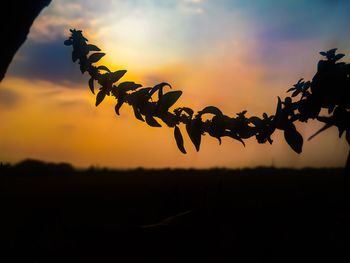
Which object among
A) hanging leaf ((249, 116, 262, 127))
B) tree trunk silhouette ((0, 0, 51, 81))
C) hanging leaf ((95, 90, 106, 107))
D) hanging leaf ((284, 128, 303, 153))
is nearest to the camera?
tree trunk silhouette ((0, 0, 51, 81))

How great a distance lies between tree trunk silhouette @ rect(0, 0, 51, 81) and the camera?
1.33 meters

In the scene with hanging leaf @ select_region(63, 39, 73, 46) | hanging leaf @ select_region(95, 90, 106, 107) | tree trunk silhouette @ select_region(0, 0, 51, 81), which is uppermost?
hanging leaf @ select_region(63, 39, 73, 46)

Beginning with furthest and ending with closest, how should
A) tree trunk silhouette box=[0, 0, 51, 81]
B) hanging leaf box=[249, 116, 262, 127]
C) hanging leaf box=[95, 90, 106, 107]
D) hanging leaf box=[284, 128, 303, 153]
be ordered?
hanging leaf box=[95, 90, 106, 107], hanging leaf box=[249, 116, 262, 127], hanging leaf box=[284, 128, 303, 153], tree trunk silhouette box=[0, 0, 51, 81]

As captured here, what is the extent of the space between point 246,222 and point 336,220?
0.55 metres

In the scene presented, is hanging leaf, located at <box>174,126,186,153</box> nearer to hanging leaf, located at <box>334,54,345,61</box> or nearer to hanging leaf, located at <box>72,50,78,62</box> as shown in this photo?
hanging leaf, located at <box>72,50,78,62</box>

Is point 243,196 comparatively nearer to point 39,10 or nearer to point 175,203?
point 175,203

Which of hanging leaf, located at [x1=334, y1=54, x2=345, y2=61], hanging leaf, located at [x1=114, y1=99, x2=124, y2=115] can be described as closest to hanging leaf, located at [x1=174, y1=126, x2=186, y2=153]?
hanging leaf, located at [x1=114, y1=99, x2=124, y2=115]

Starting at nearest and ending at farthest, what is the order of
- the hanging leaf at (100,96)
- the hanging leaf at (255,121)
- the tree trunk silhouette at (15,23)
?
1. the tree trunk silhouette at (15,23)
2. the hanging leaf at (255,121)
3. the hanging leaf at (100,96)

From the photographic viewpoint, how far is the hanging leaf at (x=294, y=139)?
5.18 ft

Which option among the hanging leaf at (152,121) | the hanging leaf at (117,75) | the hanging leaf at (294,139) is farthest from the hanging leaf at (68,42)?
the hanging leaf at (294,139)

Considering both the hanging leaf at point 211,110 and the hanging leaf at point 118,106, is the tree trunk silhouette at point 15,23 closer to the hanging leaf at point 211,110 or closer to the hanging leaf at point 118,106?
the hanging leaf at point 118,106

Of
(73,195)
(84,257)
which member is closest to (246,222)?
(84,257)

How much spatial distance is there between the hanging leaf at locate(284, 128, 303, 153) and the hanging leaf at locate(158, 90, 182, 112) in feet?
1.78

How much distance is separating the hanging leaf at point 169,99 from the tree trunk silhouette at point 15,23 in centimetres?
64
